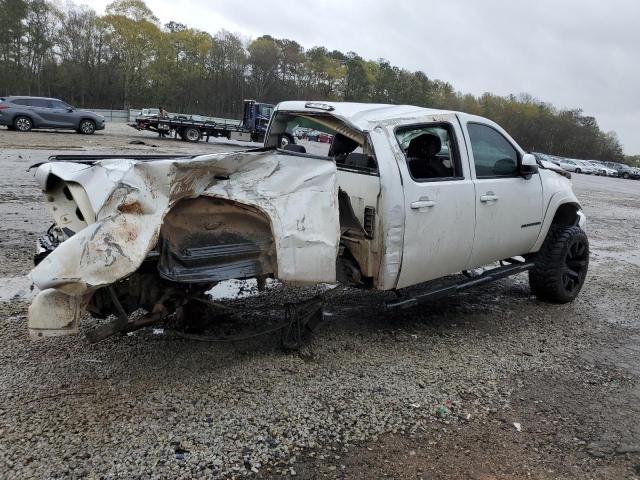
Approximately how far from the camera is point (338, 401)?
354 cm

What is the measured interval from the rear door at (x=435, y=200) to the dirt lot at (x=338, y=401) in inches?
29.8

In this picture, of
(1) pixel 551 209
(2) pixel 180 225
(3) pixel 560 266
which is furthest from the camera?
(3) pixel 560 266

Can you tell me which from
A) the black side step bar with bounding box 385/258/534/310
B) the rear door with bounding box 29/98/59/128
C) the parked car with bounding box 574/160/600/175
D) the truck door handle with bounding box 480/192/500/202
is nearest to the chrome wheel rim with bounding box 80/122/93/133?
the rear door with bounding box 29/98/59/128

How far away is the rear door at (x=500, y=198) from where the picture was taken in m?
4.85

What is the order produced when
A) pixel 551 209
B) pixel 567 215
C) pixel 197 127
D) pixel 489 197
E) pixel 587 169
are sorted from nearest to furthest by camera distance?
pixel 489 197 < pixel 551 209 < pixel 567 215 < pixel 197 127 < pixel 587 169

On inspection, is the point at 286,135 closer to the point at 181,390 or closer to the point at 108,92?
the point at 181,390

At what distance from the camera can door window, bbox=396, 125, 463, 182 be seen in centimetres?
474

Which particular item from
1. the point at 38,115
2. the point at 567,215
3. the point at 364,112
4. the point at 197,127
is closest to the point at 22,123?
the point at 38,115

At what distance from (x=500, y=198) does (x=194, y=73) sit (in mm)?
80680

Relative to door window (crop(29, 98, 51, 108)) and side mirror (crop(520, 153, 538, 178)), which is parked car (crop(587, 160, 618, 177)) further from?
side mirror (crop(520, 153, 538, 178))

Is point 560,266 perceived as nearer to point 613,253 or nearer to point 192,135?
point 613,253

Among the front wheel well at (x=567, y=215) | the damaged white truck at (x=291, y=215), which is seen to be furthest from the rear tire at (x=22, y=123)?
the front wheel well at (x=567, y=215)

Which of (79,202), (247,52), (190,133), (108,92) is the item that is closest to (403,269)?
(79,202)

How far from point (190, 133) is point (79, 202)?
27831 mm
